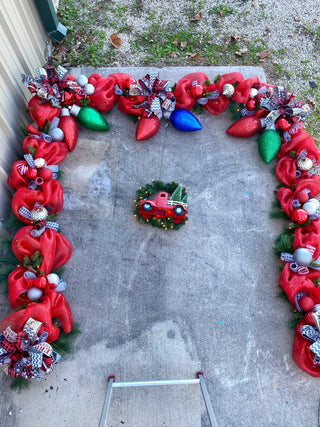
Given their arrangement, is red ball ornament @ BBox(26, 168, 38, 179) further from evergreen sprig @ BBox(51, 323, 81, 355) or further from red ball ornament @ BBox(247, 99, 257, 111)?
red ball ornament @ BBox(247, 99, 257, 111)

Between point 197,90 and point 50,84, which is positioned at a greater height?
point 50,84

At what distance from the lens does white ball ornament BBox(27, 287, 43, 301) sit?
271cm


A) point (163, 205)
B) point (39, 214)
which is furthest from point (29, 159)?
point (163, 205)

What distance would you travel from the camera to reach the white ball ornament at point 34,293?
2.71 m

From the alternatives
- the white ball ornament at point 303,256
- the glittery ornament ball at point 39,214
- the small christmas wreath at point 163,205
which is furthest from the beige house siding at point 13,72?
the white ball ornament at point 303,256

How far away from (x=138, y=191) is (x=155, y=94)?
3.63 ft

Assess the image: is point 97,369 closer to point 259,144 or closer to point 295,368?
point 295,368

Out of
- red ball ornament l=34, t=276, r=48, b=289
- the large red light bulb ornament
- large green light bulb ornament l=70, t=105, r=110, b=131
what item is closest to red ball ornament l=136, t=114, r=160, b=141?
large green light bulb ornament l=70, t=105, r=110, b=131

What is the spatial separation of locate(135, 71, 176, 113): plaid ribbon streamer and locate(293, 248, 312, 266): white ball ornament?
203 cm

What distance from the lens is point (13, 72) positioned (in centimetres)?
328

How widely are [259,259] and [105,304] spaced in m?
1.60

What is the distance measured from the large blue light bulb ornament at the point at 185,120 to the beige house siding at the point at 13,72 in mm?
1675

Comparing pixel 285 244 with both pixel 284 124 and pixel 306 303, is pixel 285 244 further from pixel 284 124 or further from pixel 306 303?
pixel 284 124

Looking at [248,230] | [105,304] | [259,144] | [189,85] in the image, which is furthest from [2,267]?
[259,144]
